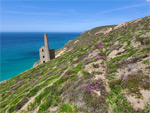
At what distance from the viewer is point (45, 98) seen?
1233cm

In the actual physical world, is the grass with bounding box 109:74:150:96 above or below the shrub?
above

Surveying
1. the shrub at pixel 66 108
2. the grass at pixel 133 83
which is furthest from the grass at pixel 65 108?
the grass at pixel 133 83

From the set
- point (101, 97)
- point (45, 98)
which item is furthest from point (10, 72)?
point (101, 97)

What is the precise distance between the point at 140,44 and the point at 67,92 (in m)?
15.5

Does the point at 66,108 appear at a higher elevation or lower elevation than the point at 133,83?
lower

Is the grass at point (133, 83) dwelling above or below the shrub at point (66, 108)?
above

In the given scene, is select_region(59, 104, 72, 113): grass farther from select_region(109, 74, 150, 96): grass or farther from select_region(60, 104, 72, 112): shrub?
select_region(109, 74, 150, 96): grass

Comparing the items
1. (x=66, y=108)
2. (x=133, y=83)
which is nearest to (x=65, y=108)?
(x=66, y=108)

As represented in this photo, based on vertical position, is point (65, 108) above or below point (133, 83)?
below

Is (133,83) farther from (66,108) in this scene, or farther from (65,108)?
(65,108)

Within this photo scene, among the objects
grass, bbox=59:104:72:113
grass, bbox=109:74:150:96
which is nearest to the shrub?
grass, bbox=59:104:72:113

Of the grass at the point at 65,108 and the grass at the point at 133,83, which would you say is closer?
the grass at the point at 133,83

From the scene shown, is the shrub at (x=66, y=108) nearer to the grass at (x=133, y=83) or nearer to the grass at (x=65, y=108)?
the grass at (x=65, y=108)

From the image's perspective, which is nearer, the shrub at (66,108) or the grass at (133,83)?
the grass at (133,83)
